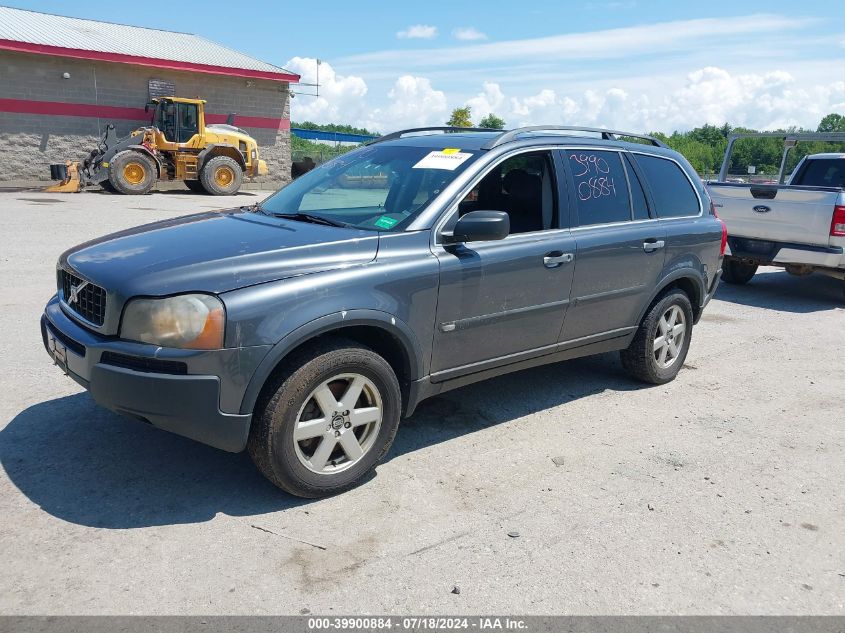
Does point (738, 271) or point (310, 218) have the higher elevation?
point (310, 218)

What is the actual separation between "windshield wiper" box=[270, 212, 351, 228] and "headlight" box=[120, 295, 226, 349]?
1.11 meters

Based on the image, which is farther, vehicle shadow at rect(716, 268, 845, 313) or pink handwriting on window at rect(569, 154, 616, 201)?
vehicle shadow at rect(716, 268, 845, 313)

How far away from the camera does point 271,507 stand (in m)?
3.53

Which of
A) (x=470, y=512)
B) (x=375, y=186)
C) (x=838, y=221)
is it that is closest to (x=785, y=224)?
(x=838, y=221)

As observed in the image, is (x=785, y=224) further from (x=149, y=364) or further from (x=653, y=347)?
(x=149, y=364)

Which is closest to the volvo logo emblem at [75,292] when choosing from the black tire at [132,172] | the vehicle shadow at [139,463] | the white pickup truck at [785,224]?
the vehicle shadow at [139,463]

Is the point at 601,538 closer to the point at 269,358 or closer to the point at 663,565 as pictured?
the point at 663,565

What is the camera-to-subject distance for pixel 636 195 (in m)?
5.25

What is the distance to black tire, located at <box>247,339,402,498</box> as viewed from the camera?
3350 millimetres

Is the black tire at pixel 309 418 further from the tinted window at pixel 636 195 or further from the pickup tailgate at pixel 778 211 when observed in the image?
the pickup tailgate at pixel 778 211

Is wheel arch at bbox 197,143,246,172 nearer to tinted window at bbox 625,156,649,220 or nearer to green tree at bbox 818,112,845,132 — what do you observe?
tinted window at bbox 625,156,649,220

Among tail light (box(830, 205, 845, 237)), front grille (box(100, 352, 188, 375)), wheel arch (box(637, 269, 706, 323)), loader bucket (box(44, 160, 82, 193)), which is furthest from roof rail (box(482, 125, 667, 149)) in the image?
loader bucket (box(44, 160, 82, 193))

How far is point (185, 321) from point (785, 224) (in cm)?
828

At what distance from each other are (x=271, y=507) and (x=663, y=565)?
1.84m
